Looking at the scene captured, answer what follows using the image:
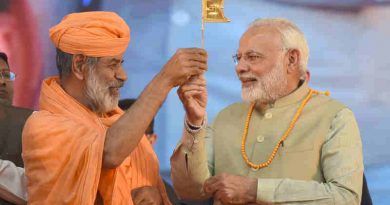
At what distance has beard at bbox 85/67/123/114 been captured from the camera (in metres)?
4.05

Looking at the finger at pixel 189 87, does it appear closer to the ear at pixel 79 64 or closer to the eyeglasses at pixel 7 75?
the ear at pixel 79 64

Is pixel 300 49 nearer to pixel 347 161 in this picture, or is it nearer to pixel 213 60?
pixel 347 161

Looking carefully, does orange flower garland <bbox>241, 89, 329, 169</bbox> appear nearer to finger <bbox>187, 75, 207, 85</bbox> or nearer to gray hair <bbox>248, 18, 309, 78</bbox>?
gray hair <bbox>248, 18, 309, 78</bbox>

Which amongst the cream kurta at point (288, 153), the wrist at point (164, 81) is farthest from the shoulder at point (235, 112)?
the wrist at point (164, 81)

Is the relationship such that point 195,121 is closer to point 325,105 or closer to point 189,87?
point 189,87

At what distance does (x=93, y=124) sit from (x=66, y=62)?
35 cm

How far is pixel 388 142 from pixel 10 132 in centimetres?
262

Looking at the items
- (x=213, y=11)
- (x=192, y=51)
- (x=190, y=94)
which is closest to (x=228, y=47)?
(x=213, y=11)

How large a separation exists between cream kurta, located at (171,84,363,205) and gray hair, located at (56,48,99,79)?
1.86ft

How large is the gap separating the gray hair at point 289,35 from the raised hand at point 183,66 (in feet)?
2.29

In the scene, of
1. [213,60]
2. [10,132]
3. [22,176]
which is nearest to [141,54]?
[213,60]

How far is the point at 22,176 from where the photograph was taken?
4543 millimetres

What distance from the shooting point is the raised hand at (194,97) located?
13.0 feet

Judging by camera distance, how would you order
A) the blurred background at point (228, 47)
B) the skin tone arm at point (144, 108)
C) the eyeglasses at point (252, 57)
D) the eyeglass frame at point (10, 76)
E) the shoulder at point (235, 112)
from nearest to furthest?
the skin tone arm at point (144, 108) → the eyeglasses at point (252, 57) → the shoulder at point (235, 112) → the eyeglass frame at point (10, 76) → the blurred background at point (228, 47)
